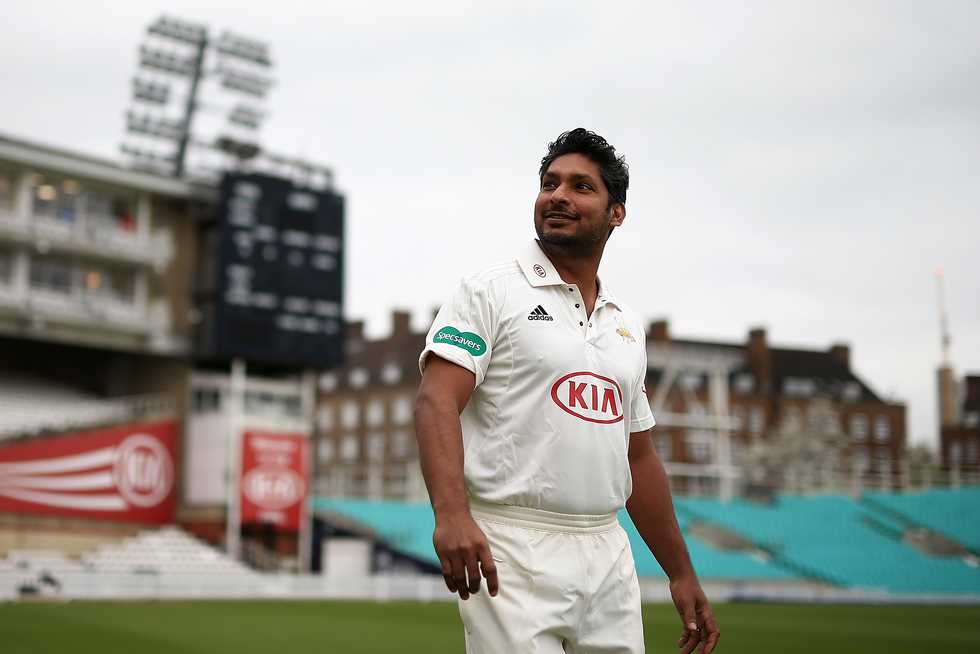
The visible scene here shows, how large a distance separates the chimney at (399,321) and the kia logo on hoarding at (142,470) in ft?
138

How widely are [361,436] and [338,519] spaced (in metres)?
36.8

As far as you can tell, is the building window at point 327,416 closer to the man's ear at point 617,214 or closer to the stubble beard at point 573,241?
the man's ear at point 617,214

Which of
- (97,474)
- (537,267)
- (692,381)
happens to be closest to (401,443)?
(692,381)

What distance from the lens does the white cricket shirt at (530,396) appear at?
360 centimetres

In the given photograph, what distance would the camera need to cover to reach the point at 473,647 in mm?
3574

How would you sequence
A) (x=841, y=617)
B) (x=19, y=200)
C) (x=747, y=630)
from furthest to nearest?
(x=19, y=200) < (x=841, y=617) < (x=747, y=630)

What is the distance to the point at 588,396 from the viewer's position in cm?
371

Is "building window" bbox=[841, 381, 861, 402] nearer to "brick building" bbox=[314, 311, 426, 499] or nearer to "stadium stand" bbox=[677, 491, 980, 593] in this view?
"brick building" bbox=[314, 311, 426, 499]

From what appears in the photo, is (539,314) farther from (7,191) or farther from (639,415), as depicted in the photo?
(7,191)

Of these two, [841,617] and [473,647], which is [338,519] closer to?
[841,617]

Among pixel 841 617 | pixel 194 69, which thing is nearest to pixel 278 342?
pixel 194 69

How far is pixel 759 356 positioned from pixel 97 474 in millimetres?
58926

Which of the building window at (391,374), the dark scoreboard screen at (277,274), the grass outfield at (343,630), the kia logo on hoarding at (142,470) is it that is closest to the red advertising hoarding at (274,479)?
the kia logo on hoarding at (142,470)

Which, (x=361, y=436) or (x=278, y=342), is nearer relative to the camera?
(x=278, y=342)
